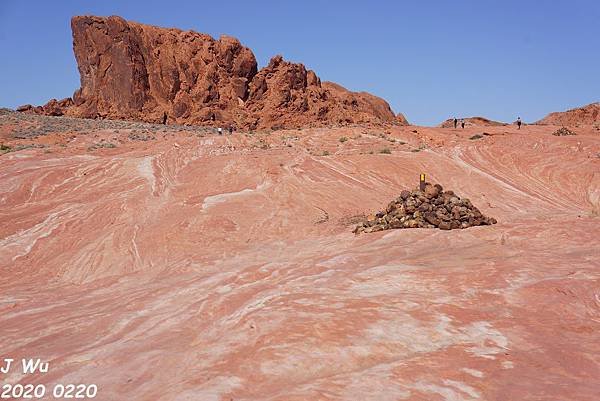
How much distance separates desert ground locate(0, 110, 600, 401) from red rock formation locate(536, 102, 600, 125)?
35.2 metres

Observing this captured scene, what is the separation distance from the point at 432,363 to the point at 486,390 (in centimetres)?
50

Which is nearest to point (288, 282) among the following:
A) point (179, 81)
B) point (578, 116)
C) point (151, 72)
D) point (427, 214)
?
point (427, 214)

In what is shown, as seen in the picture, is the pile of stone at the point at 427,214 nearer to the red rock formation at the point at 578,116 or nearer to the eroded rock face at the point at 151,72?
the eroded rock face at the point at 151,72

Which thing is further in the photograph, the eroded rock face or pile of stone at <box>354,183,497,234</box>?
the eroded rock face

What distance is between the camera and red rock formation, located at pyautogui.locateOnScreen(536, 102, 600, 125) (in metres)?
48.6

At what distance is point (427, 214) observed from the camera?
10.5m

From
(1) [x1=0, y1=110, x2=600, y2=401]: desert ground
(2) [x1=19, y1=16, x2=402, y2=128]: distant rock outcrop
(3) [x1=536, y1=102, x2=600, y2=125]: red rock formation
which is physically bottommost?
(1) [x1=0, y1=110, x2=600, y2=401]: desert ground

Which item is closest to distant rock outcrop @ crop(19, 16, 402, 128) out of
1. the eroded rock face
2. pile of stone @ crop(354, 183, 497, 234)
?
the eroded rock face

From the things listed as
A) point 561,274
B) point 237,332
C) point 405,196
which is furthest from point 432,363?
point 405,196

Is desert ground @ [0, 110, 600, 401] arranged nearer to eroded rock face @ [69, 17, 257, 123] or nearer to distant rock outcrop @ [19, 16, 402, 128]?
distant rock outcrop @ [19, 16, 402, 128]

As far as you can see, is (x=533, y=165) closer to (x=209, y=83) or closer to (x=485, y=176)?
(x=485, y=176)

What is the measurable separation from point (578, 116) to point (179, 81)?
38991 mm

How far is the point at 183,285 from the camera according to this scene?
7.79 meters

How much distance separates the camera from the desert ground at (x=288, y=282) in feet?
13.3
